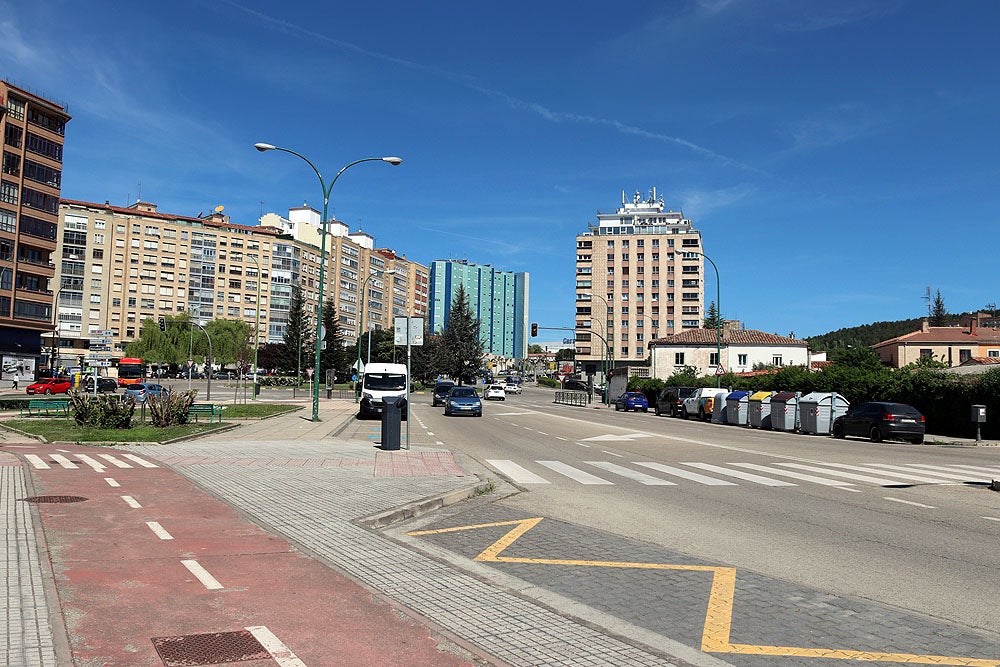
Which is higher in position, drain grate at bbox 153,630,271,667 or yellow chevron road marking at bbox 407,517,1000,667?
drain grate at bbox 153,630,271,667

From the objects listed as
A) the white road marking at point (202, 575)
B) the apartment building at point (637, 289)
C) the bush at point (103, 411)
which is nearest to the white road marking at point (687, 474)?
the white road marking at point (202, 575)

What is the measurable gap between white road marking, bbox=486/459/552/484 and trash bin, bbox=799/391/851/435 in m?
19.1

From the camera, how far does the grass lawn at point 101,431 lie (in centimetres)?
1874

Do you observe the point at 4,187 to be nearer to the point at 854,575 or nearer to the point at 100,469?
the point at 100,469

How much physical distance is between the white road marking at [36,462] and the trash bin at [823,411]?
27248mm

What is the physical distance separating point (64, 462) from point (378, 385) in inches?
773

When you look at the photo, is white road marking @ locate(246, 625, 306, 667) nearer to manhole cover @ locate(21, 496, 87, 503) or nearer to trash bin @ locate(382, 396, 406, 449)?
manhole cover @ locate(21, 496, 87, 503)

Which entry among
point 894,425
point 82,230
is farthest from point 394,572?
point 82,230

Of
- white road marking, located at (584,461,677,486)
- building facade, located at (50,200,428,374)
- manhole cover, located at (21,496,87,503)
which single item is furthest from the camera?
building facade, located at (50,200,428,374)

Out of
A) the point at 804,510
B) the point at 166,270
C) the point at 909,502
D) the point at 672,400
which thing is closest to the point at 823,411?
the point at 672,400

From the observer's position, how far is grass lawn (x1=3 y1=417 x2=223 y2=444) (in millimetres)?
18737

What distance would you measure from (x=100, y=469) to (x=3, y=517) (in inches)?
194

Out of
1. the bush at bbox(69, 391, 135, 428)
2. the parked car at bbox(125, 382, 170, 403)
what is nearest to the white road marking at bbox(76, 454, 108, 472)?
the bush at bbox(69, 391, 135, 428)

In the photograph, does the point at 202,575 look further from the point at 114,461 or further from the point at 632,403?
the point at 632,403
